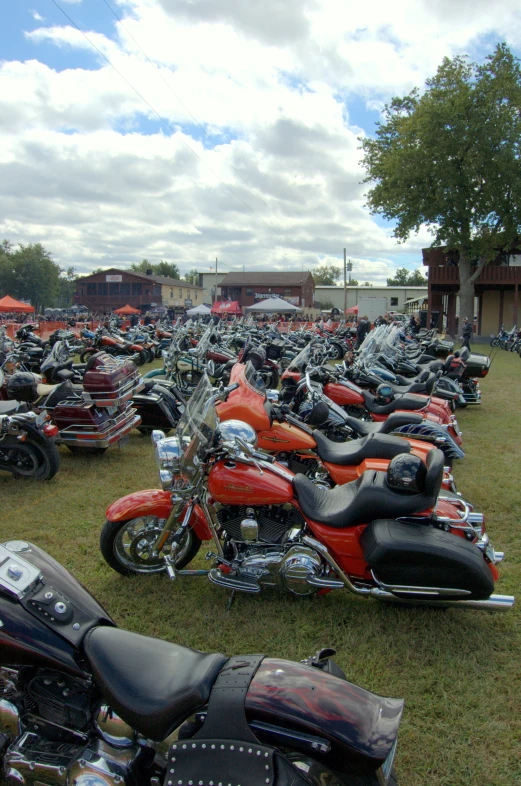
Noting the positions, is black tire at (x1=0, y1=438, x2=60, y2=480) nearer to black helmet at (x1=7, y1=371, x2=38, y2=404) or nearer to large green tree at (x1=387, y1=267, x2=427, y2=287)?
black helmet at (x1=7, y1=371, x2=38, y2=404)

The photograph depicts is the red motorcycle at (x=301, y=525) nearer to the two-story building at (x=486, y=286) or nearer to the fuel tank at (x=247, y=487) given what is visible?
the fuel tank at (x=247, y=487)

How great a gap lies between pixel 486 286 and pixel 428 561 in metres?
33.8

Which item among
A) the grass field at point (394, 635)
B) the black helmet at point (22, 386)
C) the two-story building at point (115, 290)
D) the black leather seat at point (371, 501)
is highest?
the two-story building at point (115, 290)

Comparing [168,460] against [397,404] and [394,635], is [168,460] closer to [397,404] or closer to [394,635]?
[394,635]

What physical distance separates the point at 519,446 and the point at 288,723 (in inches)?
257

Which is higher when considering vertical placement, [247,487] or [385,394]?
[385,394]

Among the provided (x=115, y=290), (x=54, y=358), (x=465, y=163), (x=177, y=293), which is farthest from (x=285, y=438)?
(x=177, y=293)

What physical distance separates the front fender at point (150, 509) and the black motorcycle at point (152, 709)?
134 centimetres

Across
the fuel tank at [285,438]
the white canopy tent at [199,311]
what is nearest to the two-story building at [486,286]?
the white canopy tent at [199,311]

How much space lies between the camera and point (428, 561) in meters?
2.84

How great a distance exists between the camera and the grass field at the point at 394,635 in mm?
2330

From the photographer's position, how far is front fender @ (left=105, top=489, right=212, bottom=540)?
3.40 metres

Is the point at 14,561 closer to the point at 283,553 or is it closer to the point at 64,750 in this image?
the point at 64,750

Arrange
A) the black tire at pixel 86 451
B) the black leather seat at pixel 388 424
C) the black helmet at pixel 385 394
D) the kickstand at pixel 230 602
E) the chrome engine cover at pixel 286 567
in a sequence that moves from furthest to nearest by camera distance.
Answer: the black helmet at pixel 385 394 < the black tire at pixel 86 451 < the black leather seat at pixel 388 424 < the kickstand at pixel 230 602 < the chrome engine cover at pixel 286 567
